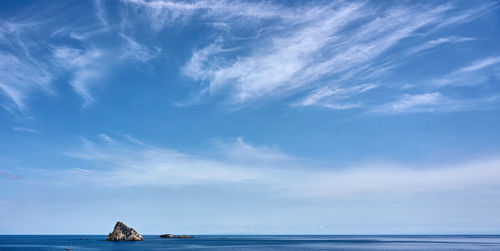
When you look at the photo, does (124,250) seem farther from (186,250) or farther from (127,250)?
(186,250)

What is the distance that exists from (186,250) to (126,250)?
2627 cm

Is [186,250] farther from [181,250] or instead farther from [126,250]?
[126,250]

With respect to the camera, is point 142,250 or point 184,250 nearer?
point 142,250

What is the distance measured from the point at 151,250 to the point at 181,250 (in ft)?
46.1

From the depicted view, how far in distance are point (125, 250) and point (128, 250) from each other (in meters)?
1.45

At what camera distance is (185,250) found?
15238 cm

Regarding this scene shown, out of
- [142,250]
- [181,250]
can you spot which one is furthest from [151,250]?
[181,250]

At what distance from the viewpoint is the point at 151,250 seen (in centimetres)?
14425

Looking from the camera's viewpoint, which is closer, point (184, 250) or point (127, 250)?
point (127, 250)

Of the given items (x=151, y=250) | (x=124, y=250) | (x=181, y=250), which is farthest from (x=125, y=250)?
(x=181, y=250)

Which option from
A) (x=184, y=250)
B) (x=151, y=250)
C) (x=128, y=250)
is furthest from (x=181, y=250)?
(x=128, y=250)

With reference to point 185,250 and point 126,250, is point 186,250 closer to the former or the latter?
point 185,250

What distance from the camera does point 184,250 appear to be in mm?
152250

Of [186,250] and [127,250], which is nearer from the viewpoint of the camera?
[127,250]
